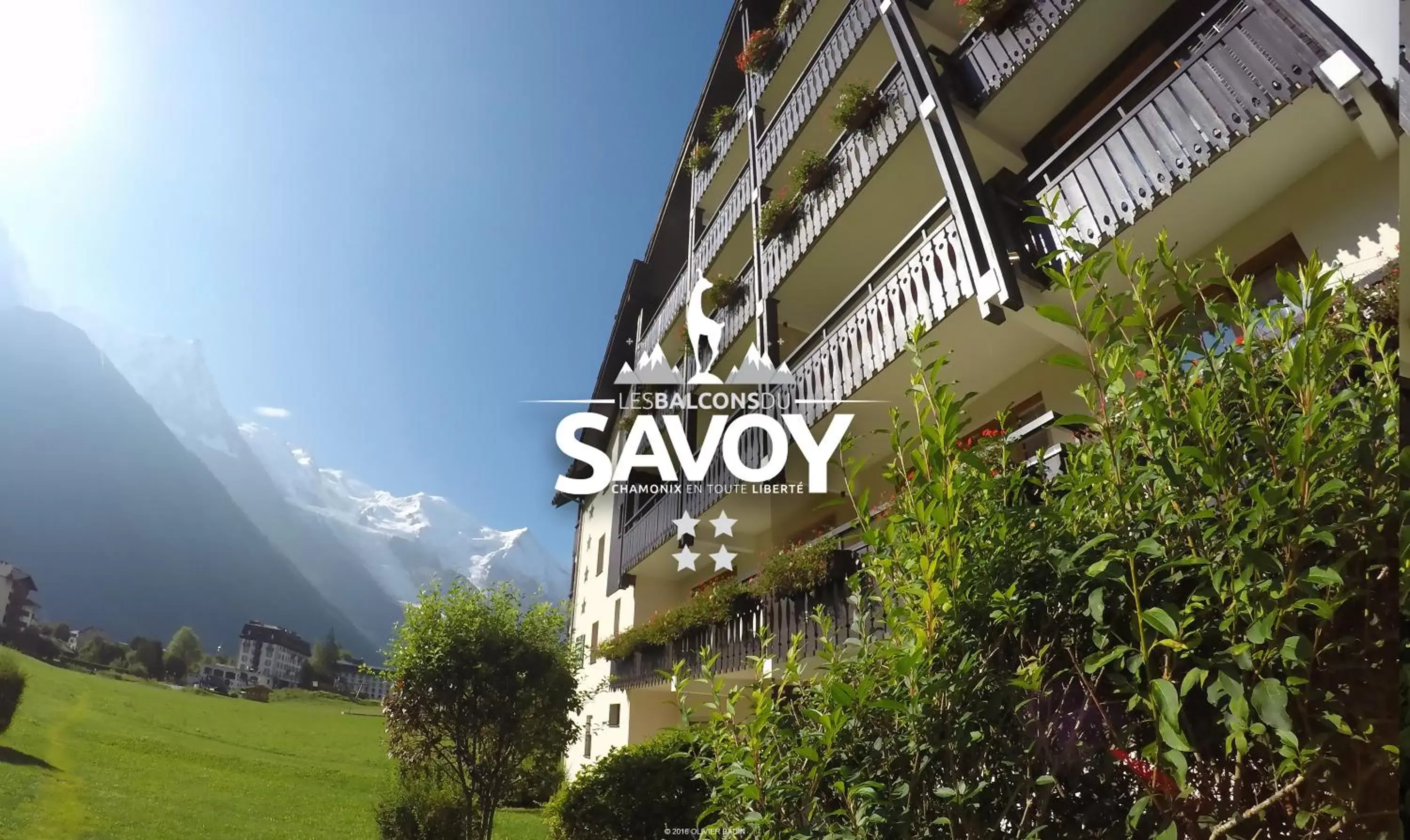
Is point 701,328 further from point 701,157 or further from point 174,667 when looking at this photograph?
point 174,667

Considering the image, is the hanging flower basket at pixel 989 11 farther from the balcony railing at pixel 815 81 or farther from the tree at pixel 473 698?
the tree at pixel 473 698

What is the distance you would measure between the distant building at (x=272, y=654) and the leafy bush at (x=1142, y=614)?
21.0 ft

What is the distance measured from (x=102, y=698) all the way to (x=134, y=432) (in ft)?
7.76

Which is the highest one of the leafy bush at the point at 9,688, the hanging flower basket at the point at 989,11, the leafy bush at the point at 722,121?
the leafy bush at the point at 722,121

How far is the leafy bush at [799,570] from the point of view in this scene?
5613mm

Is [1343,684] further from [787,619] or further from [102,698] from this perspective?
[102,698]

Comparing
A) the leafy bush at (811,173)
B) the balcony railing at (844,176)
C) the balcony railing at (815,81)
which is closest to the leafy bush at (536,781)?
the balcony railing at (844,176)

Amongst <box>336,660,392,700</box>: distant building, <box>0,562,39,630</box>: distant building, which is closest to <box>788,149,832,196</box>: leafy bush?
→ <box>336,660,392,700</box>: distant building

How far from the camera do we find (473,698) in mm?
6758

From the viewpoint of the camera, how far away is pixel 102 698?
546 centimetres

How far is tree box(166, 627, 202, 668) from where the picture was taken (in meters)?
5.73

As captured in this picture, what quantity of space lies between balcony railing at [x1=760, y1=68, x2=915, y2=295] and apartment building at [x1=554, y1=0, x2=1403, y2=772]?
3 centimetres

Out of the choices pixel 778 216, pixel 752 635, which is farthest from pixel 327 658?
pixel 778 216

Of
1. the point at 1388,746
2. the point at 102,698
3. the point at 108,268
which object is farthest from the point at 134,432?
the point at 1388,746
